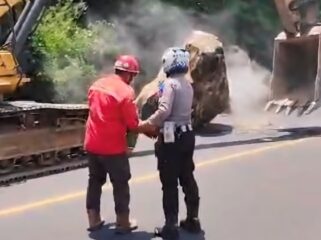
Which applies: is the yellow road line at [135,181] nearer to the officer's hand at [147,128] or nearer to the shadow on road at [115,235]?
the shadow on road at [115,235]

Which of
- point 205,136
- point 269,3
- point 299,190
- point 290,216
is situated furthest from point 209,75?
point 269,3

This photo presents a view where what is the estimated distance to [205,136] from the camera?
15.1 meters

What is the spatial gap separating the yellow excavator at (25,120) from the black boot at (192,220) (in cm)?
374

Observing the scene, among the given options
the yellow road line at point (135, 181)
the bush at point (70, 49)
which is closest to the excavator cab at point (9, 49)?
the yellow road line at point (135, 181)

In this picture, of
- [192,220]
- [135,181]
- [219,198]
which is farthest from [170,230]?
[135,181]

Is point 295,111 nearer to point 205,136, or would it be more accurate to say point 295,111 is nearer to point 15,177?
point 205,136

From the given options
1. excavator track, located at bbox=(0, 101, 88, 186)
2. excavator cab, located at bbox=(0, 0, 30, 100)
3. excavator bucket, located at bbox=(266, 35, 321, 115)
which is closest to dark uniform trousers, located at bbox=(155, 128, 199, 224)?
excavator track, located at bbox=(0, 101, 88, 186)

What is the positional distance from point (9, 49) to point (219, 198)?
3882 millimetres

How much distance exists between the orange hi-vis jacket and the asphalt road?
87 cm

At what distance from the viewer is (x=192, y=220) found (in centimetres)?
818

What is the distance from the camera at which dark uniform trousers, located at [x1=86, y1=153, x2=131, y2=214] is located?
26.1ft

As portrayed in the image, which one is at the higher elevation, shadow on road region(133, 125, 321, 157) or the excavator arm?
the excavator arm

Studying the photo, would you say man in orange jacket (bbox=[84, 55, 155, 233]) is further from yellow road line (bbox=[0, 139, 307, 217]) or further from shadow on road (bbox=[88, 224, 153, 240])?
yellow road line (bbox=[0, 139, 307, 217])

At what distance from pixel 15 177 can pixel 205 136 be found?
484 cm
